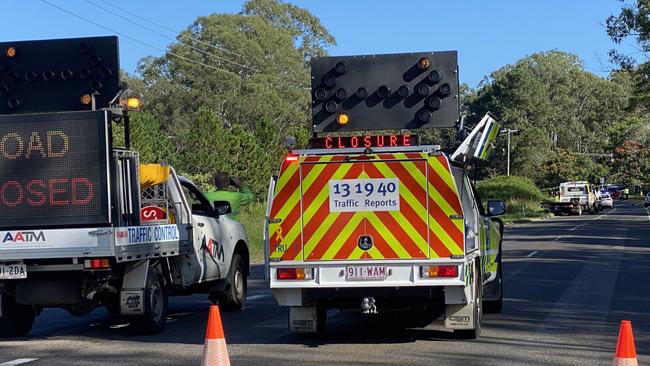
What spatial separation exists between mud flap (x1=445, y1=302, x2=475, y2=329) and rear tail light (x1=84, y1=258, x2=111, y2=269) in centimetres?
373

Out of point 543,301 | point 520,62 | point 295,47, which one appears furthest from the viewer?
point 520,62

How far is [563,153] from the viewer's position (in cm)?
9712

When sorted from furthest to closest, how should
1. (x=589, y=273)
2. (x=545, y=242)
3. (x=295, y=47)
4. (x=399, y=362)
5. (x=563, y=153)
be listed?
(x=563, y=153)
(x=295, y=47)
(x=545, y=242)
(x=589, y=273)
(x=399, y=362)

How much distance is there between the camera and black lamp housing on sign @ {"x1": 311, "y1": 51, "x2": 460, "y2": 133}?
12.0m

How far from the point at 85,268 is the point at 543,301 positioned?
23.9ft

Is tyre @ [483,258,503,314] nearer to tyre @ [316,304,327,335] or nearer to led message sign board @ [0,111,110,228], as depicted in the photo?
tyre @ [316,304,327,335]

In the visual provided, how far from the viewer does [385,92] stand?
12.0 metres

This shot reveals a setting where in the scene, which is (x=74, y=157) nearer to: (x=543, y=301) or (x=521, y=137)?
(x=543, y=301)

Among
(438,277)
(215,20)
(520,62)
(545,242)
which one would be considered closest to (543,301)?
(438,277)

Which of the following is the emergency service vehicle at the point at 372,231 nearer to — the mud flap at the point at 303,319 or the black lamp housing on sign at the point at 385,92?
the mud flap at the point at 303,319

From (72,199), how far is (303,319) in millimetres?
2945

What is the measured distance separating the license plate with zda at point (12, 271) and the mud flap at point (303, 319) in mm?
3028

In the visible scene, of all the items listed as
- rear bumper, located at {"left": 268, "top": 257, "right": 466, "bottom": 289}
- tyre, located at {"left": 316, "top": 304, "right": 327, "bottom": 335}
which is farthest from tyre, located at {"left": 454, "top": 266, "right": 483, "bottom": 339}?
tyre, located at {"left": 316, "top": 304, "right": 327, "bottom": 335}

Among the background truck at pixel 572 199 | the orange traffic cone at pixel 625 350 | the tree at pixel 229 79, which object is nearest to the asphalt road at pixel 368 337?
the orange traffic cone at pixel 625 350
